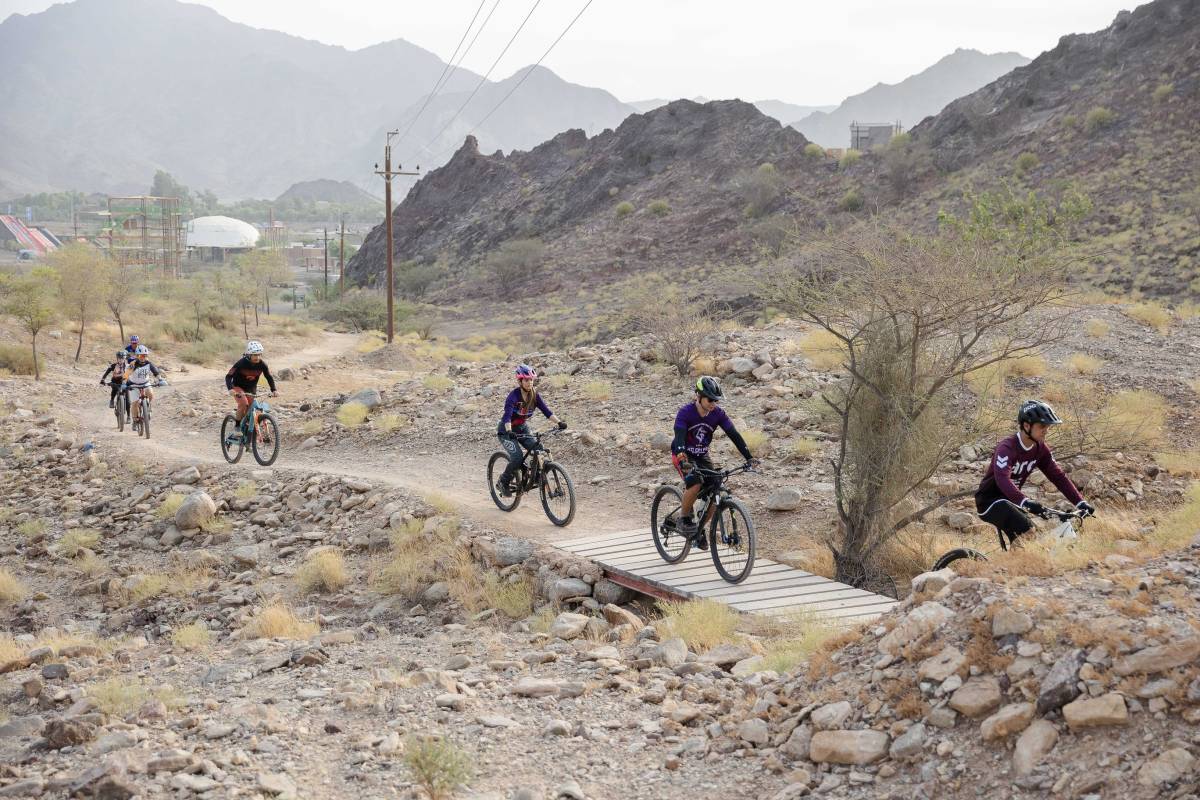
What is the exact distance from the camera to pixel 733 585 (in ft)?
30.0

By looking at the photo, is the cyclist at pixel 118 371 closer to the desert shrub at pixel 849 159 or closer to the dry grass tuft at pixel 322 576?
the dry grass tuft at pixel 322 576

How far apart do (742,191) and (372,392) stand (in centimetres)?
5059

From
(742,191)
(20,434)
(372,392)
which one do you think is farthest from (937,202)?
(20,434)

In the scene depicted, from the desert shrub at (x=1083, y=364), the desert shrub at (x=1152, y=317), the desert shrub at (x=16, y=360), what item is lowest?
the desert shrub at (x=1083, y=364)

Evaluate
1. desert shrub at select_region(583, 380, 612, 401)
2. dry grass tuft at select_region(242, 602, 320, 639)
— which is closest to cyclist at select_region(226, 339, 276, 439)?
dry grass tuft at select_region(242, 602, 320, 639)

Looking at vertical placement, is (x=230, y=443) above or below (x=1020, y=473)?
below

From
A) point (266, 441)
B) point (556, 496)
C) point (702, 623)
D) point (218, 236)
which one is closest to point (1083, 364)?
point (556, 496)

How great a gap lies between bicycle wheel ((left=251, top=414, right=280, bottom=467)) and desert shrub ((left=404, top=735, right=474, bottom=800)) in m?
10.9

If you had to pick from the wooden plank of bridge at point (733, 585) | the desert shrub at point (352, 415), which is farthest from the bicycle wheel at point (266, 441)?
the wooden plank of bridge at point (733, 585)

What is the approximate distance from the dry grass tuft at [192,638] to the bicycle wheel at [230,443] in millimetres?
6136

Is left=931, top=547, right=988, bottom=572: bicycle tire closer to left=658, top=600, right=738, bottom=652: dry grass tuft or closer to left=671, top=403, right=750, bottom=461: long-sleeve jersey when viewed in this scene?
left=658, top=600, right=738, bottom=652: dry grass tuft

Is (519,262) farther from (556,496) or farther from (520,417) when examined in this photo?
(520,417)

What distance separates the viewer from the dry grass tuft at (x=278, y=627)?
32.3 feet

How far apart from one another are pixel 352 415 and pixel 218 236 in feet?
524
